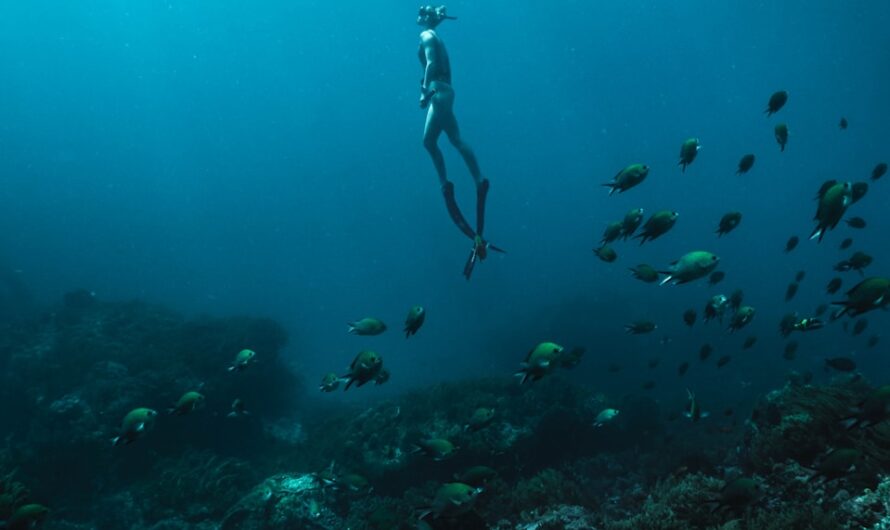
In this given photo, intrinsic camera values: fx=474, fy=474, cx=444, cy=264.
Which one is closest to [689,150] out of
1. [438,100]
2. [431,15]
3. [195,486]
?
[438,100]

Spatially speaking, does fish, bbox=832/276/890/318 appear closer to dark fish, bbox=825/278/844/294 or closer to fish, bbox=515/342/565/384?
fish, bbox=515/342/565/384

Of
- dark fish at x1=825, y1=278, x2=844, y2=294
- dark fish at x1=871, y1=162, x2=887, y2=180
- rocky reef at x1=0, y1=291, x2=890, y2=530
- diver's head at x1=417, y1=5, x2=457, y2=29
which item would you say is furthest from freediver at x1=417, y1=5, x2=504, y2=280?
dark fish at x1=871, y1=162, x2=887, y2=180

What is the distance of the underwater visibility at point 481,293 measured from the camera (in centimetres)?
709

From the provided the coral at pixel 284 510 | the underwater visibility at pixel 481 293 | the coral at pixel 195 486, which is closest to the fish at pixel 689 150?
the underwater visibility at pixel 481 293

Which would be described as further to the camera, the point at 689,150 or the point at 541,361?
the point at 689,150

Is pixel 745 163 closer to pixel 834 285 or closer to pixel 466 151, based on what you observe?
pixel 834 285

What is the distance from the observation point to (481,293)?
203 ft

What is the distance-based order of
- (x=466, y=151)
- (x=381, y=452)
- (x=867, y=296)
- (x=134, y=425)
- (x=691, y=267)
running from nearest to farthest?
(x=867, y=296) → (x=691, y=267) → (x=134, y=425) → (x=381, y=452) → (x=466, y=151)

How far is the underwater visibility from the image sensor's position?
7086mm

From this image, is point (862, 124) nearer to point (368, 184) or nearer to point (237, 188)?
point (368, 184)

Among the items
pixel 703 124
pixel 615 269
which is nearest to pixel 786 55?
pixel 615 269

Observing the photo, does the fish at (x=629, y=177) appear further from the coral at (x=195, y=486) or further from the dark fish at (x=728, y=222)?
the coral at (x=195, y=486)

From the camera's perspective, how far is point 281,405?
2008 cm

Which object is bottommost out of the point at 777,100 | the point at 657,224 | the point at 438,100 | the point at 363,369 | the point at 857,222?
the point at 363,369
